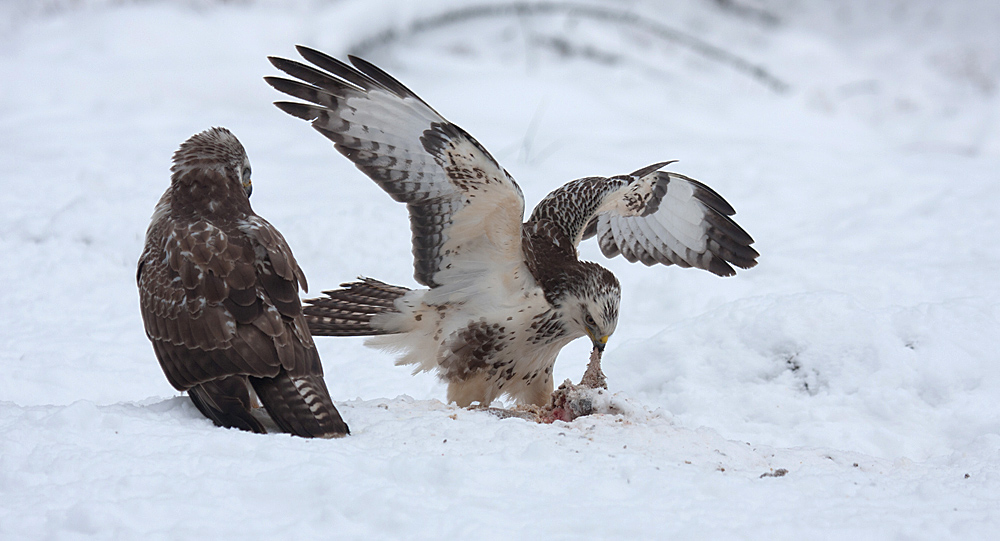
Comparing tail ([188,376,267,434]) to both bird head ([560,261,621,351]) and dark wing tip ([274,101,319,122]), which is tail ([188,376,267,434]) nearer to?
dark wing tip ([274,101,319,122])

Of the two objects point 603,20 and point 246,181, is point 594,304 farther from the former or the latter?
point 603,20

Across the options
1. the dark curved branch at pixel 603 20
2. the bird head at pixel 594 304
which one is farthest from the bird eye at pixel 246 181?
the dark curved branch at pixel 603 20

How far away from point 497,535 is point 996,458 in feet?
6.70

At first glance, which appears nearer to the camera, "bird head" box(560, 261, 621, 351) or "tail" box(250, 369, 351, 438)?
"tail" box(250, 369, 351, 438)

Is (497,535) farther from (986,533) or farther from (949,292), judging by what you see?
(949,292)

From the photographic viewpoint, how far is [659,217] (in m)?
4.96

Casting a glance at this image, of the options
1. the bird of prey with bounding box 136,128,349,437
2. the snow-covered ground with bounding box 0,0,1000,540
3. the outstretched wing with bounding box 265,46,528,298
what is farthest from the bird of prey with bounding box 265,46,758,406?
the bird of prey with bounding box 136,128,349,437

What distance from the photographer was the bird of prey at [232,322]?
9.09 feet

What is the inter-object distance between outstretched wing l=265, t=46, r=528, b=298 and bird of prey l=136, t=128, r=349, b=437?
609 millimetres

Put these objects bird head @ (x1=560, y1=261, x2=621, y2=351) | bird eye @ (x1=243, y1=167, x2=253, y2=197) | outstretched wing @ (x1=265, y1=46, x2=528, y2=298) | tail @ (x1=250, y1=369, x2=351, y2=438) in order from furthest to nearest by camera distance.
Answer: bird head @ (x1=560, y1=261, x2=621, y2=351) < bird eye @ (x1=243, y1=167, x2=253, y2=197) < outstretched wing @ (x1=265, y1=46, x2=528, y2=298) < tail @ (x1=250, y1=369, x2=351, y2=438)

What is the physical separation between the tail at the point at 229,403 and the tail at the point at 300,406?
65 mm

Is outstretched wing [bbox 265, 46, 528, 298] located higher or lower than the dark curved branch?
lower

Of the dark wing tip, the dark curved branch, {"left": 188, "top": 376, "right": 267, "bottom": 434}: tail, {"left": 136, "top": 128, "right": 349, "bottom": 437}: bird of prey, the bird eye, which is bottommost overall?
{"left": 188, "top": 376, "right": 267, "bottom": 434}: tail

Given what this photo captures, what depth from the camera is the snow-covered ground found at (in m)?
2.14
